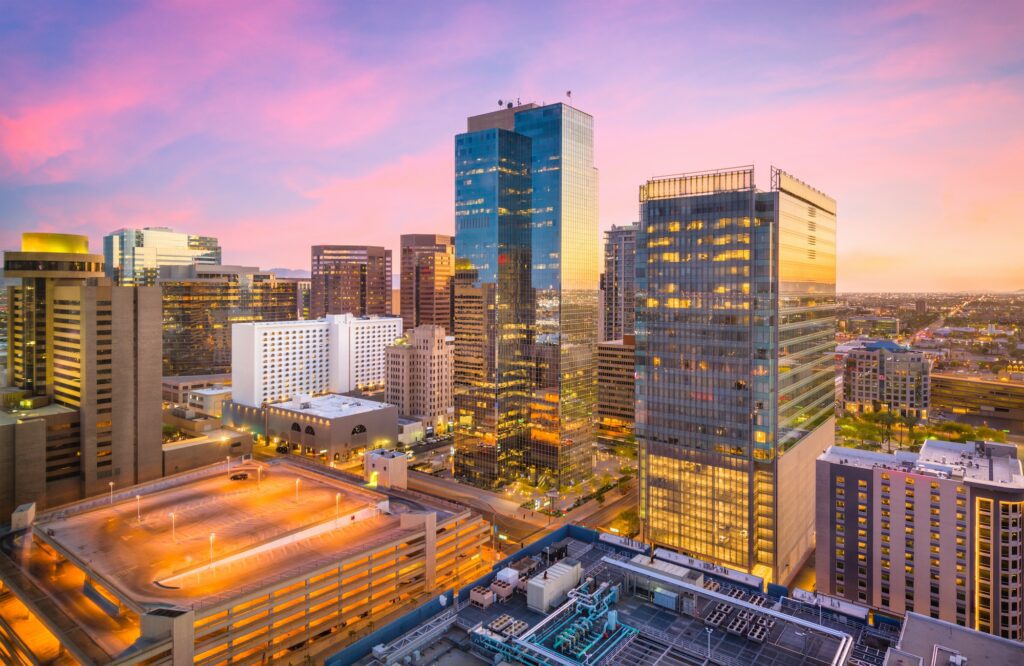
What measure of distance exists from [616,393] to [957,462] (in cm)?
9313

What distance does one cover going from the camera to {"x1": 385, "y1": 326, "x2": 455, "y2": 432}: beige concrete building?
181625mm

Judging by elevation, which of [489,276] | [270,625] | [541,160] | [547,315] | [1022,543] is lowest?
[270,625]

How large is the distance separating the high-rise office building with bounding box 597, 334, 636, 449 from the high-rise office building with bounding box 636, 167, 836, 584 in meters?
68.4

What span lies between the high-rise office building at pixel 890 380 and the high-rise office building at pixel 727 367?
105 m

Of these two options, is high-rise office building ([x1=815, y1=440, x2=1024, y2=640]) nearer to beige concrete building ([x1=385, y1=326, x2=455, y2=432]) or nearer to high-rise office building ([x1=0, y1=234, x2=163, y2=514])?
beige concrete building ([x1=385, y1=326, x2=455, y2=432])

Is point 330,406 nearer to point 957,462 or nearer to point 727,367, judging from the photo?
point 727,367

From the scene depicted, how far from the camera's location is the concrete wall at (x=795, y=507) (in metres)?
89.6

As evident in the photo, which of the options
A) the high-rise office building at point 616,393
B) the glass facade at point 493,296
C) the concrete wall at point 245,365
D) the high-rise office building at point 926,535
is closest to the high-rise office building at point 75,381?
the concrete wall at point 245,365

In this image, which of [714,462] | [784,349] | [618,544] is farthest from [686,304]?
[618,544]

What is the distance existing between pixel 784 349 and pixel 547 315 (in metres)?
51.7

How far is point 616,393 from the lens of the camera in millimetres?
171250

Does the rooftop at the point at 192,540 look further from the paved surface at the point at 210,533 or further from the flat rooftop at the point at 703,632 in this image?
the flat rooftop at the point at 703,632

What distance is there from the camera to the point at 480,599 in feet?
179

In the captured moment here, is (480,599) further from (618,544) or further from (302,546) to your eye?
(302,546)
